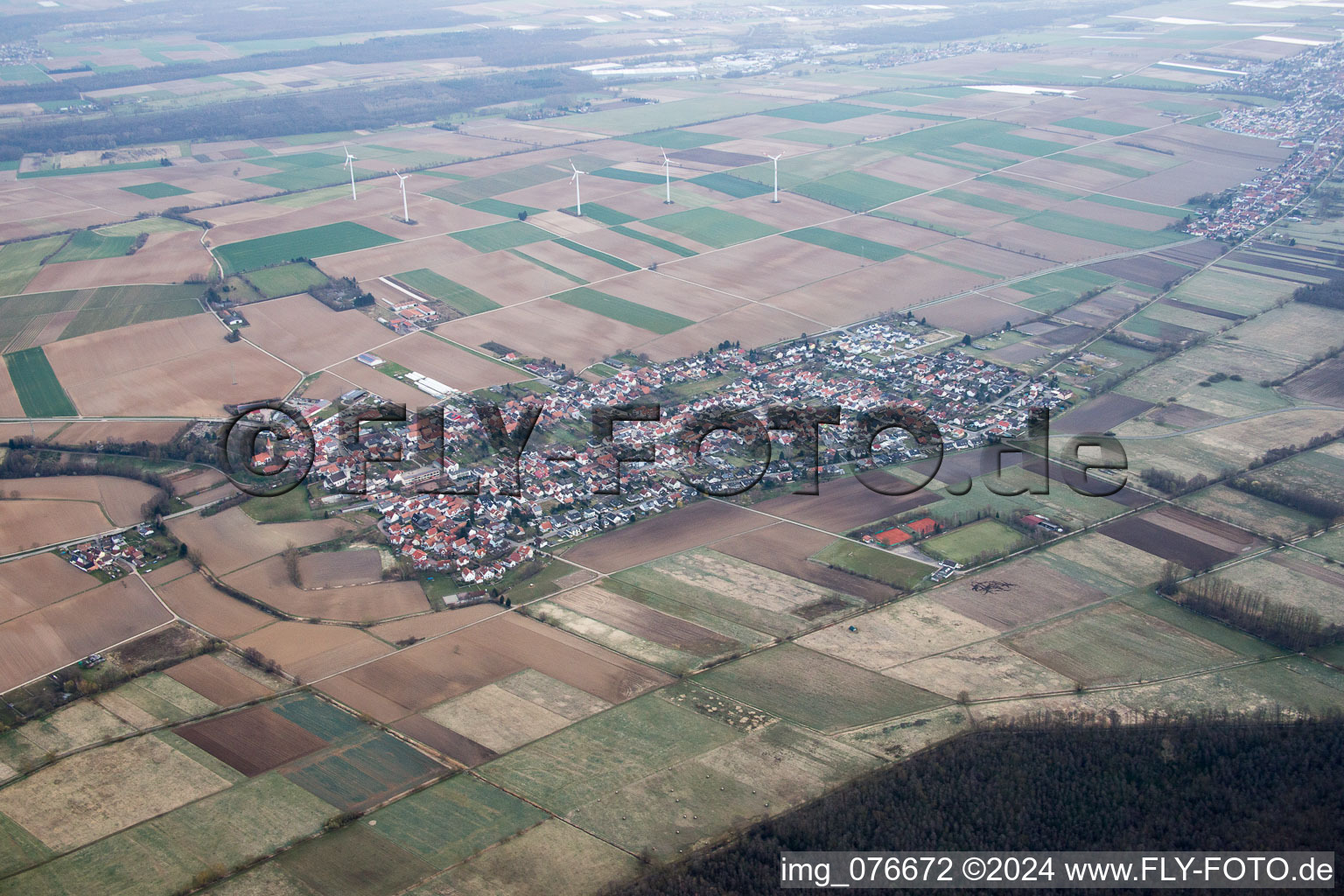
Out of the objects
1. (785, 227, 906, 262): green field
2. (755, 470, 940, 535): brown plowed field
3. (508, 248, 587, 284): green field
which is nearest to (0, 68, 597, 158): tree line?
(508, 248, 587, 284): green field

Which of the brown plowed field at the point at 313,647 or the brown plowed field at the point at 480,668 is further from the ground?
the brown plowed field at the point at 313,647

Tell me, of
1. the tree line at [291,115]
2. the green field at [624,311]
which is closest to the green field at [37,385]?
the green field at [624,311]

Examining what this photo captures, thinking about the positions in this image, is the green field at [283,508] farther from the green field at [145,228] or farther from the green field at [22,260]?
the green field at [145,228]

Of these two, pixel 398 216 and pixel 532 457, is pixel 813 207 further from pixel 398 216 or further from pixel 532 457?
pixel 532 457

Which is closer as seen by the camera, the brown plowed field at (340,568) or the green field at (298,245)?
the brown plowed field at (340,568)

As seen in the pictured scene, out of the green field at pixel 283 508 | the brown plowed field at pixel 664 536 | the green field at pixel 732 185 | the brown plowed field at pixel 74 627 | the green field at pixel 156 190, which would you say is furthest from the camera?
the green field at pixel 156 190

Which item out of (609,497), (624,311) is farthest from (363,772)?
(624,311)

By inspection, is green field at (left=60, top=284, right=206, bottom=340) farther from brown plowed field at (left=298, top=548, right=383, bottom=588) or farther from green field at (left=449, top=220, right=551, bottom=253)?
brown plowed field at (left=298, top=548, right=383, bottom=588)
